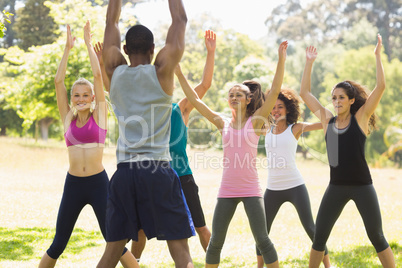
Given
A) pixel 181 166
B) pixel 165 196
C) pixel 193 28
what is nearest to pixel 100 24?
pixel 181 166

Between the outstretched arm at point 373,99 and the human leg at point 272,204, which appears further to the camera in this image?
the human leg at point 272,204

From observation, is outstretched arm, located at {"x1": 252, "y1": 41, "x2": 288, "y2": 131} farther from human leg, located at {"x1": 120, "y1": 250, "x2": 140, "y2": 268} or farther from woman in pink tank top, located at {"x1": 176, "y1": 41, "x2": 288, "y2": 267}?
human leg, located at {"x1": 120, "y1": 250, "x2": 140, "y2": 268}

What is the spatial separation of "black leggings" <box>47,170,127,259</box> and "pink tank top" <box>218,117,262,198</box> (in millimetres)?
1117

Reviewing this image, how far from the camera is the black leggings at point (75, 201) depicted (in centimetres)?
439

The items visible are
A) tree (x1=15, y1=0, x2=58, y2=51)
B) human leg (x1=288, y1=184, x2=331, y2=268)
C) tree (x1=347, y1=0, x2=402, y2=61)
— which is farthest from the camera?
tree (x1=347, y1=0, x2=402, y2=61)

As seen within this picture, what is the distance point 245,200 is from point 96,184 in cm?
140

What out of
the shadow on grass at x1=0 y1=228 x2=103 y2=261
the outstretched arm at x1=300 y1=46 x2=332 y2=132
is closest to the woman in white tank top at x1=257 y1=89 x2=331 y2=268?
the outstretched arm at x1=300 y1=46 x2=332 y2=132

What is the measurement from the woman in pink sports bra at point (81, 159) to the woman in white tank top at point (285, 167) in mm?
1765

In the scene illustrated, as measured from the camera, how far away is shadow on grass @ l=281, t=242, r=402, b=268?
5.92 m

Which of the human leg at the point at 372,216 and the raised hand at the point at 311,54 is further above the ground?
the raised hand at the point at 311,54

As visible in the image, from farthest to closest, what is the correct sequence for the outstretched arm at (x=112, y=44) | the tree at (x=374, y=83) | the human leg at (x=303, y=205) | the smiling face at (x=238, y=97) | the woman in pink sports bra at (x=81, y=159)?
the tree at (x=374, y=83) → the human leg at (x=303, y=205) → the smiling face at (x=238, y=97) → the woman in pink sports bra at (x=81, y=159) → the outstretched arm at (x=112, y=44)

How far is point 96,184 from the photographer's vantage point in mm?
4449

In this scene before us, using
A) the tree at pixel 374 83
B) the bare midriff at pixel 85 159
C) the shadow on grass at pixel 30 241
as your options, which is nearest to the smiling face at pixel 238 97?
the bare midriff at pixel 85 159

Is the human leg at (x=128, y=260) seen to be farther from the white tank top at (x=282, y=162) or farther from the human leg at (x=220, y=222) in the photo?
the white tank top at (x=282, y=162)
